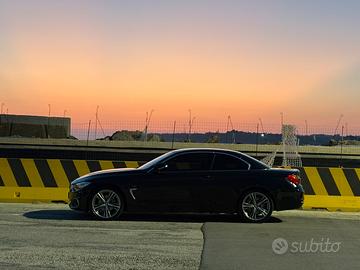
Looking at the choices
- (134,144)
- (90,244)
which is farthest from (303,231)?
(134,144)

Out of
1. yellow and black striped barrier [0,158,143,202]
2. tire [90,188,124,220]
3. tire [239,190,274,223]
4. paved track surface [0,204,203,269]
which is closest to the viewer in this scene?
paved track surface [0,204,203,269]

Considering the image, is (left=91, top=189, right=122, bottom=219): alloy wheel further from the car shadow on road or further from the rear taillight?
the rear taillight

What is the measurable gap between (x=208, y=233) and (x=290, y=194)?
2.45 m

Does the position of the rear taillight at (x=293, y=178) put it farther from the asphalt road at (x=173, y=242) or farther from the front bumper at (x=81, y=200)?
the front bumper at (x=81, y=200)

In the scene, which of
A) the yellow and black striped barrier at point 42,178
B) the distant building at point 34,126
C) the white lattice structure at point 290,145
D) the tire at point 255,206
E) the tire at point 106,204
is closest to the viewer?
the tire at point 106,204

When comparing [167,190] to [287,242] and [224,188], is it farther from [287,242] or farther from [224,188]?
[287,242]

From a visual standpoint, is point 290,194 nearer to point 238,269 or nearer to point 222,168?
point 222,168

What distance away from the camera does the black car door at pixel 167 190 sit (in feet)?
38.3

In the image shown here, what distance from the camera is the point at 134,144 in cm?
3083

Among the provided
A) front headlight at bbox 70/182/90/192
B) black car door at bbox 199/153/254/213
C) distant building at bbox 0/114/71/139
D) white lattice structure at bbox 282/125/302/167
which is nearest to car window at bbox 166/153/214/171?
black car door at bbox 199/153/254/213

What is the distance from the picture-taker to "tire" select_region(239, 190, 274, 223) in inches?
→ 464

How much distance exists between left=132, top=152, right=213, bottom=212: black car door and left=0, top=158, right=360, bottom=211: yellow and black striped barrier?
2.42 meters

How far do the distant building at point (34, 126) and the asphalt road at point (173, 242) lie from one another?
81.6 feet

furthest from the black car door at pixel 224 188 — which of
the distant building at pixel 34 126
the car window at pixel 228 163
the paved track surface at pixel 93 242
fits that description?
the distant building at pixel 34 126
